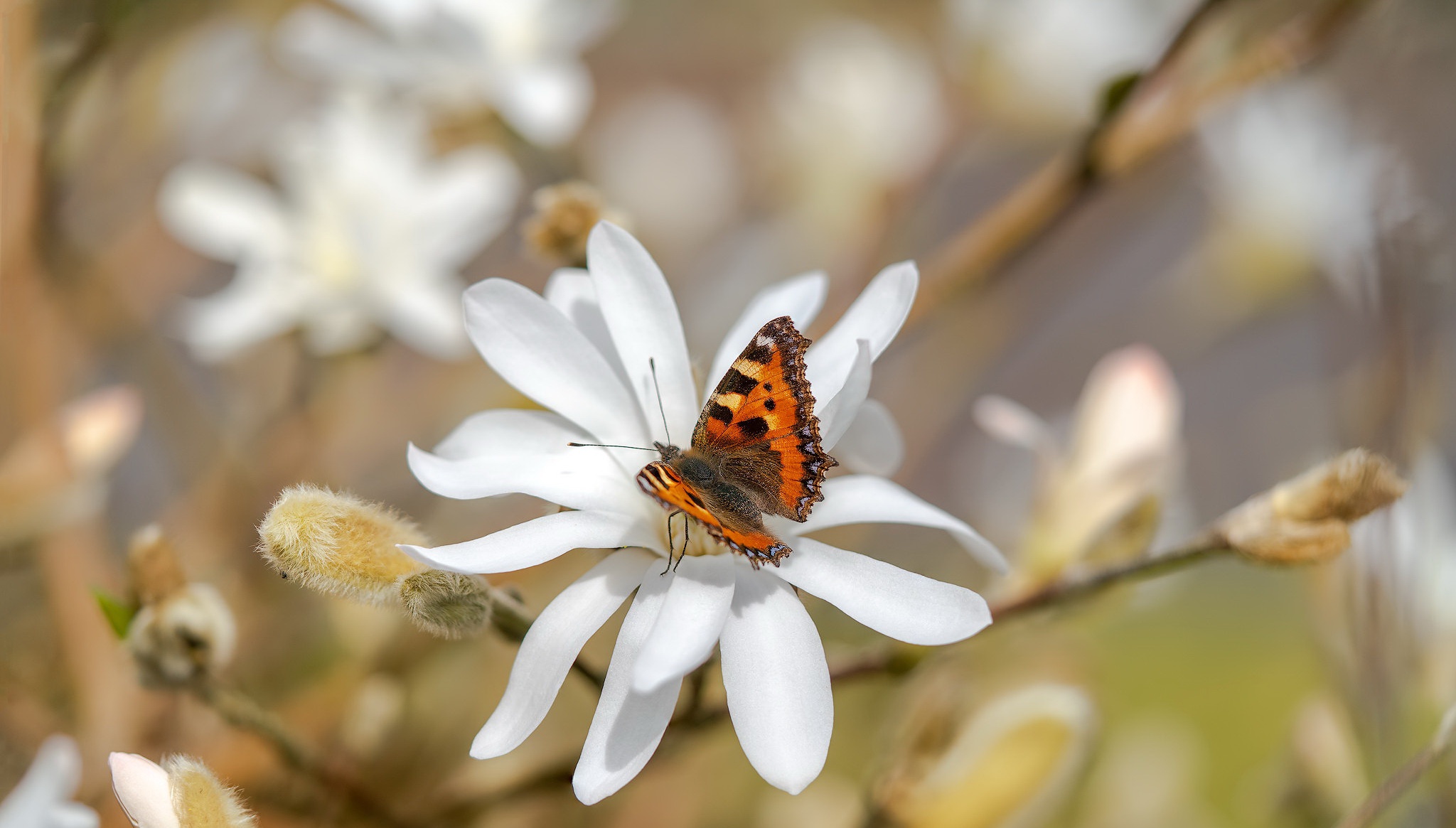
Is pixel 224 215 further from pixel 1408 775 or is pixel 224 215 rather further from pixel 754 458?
pixel 1408 775

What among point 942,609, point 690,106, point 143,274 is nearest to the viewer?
point 942,609

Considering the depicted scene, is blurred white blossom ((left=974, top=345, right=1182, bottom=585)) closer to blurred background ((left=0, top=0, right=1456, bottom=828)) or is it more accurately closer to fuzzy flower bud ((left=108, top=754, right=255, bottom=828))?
blurred background ((left=0, top=0, right=1456, bottom=828))

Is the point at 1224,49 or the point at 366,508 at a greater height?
the point at 1224,49

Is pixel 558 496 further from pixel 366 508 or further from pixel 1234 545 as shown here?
pixel 1234 545

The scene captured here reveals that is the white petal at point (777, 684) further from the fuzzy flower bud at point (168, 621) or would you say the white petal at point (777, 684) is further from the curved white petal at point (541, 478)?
the fuzzy flower bud at point (168, 621)

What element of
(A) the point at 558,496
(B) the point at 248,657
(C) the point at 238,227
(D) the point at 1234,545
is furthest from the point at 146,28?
(D) the point at 1234,545

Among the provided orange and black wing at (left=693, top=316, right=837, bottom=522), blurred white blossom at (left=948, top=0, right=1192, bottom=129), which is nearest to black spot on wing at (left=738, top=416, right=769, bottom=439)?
orange and black wing at (left=693, top=316, right=837, bottom=522)

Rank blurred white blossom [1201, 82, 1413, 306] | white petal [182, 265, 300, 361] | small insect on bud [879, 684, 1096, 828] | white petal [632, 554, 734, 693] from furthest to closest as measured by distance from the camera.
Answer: blurred white blossom [1201, 82, 1413, 306]
white petal [182, 265, 300, 361]
small insect on bud [879, 684, 1096, 828]
white petal [632, 554, 734, 693]

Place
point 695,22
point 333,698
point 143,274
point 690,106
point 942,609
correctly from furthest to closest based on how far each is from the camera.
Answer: point 695,22
point 690,106
point 143,274
point 333,698
point 942,609
